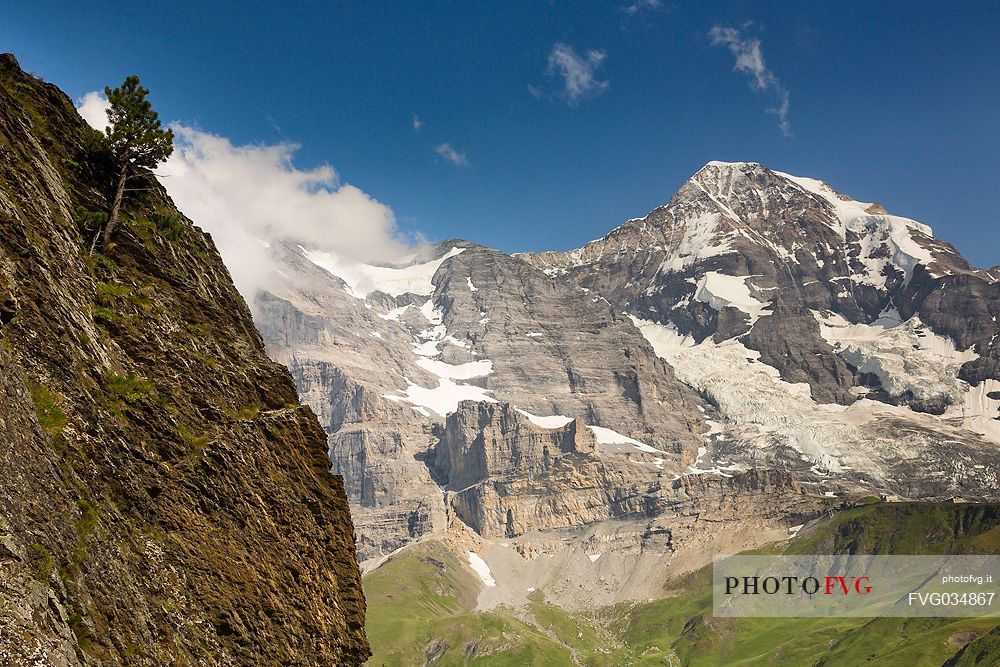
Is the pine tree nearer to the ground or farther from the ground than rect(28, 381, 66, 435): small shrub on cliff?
farther from the ground

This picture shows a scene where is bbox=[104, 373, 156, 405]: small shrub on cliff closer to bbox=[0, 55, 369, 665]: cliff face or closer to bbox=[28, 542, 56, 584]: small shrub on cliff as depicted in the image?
bbox=[0, 55, 369, 665]: cliff face

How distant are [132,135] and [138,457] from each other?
58.8ft

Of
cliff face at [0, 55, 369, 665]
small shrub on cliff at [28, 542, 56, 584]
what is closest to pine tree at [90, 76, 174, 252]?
cliff face at [0, 55, 369, 665]

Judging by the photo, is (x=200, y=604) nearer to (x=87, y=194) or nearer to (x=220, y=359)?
(x=220, y=359)

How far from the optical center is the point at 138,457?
28672mm

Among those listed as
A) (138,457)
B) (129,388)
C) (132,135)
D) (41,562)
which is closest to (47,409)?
(138,457)

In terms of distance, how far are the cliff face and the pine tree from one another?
138cm

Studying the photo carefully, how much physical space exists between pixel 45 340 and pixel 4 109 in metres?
12.0

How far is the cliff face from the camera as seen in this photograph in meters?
23.0

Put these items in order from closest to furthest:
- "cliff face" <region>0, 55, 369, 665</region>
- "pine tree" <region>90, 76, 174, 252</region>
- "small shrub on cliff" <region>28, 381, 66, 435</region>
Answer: "cliff face" <region>0, 55, 369, 665</region>
"small shrub on cliff" <region>28, 381, 66, 435</region>
"pine tree" <region>90, 76, 174, 252</region>

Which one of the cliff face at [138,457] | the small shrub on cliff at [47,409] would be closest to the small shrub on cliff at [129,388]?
the cliff face at [138,457]

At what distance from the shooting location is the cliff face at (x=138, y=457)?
907 inches

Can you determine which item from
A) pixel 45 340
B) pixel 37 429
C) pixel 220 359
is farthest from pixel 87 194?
pixel 37 429

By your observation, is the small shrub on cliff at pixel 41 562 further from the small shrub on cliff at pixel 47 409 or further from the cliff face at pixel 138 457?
the small shrub on cliff at pixel 47 409
